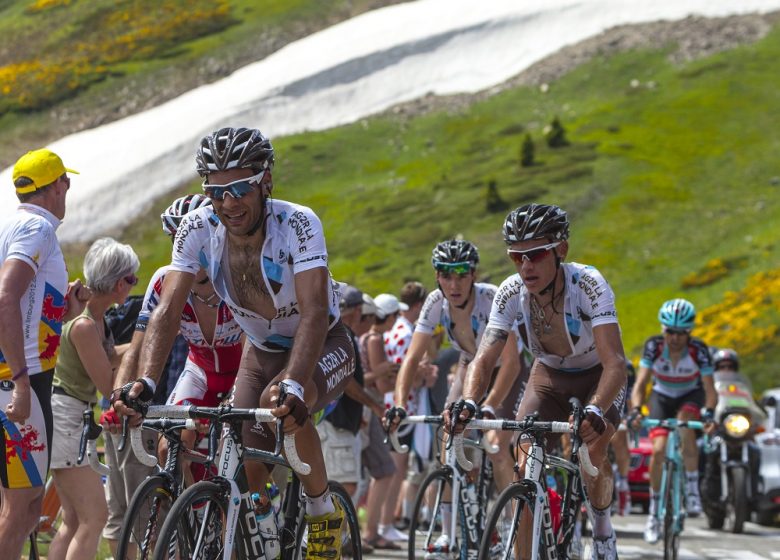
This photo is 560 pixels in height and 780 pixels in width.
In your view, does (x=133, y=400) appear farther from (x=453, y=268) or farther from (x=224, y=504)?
(x=453, y=268)

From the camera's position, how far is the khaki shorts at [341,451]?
12.4 m

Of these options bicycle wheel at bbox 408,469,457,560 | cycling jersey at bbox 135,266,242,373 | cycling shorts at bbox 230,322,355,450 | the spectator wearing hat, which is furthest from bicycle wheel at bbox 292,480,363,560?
the spectator wearing hat

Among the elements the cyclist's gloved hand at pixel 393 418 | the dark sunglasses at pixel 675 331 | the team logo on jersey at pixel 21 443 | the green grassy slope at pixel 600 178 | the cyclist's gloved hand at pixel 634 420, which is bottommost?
the team logo on jersey at pixel 21 443

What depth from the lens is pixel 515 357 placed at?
10820mm

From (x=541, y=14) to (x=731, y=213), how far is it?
29.7 meters

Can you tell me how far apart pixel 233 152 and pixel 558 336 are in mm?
3095

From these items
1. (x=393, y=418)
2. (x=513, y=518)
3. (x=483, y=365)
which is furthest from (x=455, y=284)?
(x=513, y=518)

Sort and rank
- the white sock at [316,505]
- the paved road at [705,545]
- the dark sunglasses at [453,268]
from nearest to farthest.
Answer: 1. the white sock at [316,505]
2. the dark sunglasses at [453,268]
3. the paved road at [705,545]

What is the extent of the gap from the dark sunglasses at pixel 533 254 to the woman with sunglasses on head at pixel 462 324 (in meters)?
2.17

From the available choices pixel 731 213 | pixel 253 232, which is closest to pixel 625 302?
pixel 731 213

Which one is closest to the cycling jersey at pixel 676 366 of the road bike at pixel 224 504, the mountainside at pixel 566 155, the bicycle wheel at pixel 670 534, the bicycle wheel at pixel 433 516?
the bicycle wheel at pixel 670 534

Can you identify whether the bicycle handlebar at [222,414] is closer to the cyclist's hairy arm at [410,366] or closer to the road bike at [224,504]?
the road bike at [224,504]

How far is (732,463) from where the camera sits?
16875 mm

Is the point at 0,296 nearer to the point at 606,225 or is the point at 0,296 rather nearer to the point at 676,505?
the point at 676,505
